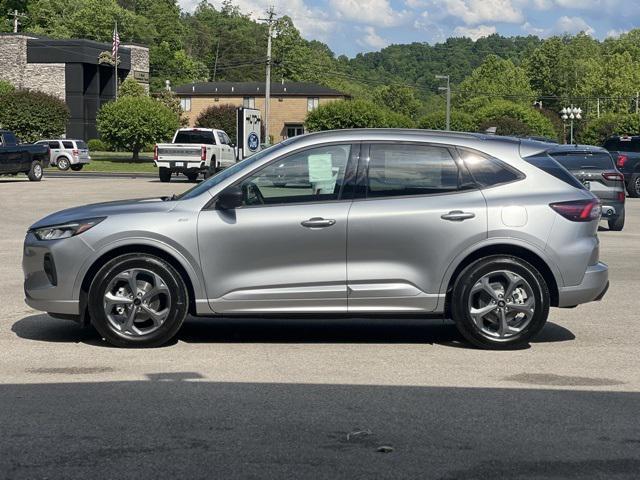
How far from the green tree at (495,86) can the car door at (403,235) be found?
118 m

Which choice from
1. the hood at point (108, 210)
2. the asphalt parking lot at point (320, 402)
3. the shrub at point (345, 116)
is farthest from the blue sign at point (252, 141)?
the shrub at point (345, 116)

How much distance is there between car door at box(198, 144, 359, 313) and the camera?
8.42 meters

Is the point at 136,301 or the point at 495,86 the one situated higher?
the point at 495,86

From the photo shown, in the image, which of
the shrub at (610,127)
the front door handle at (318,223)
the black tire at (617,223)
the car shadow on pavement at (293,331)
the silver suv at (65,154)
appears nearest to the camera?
the front door handle at (318,223)

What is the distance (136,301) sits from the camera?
8.45m

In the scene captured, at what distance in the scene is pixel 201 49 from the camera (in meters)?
190

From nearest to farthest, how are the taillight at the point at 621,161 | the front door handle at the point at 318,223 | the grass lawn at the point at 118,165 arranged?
the front door handle at the point at 318,223
the taillight at the point at 621,161
the grass lawn at the point at 118,165

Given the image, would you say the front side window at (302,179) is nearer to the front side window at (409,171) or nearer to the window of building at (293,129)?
the front side window at (409,171)

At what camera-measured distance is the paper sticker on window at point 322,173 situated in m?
8.58

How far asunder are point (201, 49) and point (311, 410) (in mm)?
188496

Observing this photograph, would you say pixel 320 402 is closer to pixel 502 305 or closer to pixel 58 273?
pixel 502 305

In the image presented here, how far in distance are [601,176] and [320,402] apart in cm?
1471

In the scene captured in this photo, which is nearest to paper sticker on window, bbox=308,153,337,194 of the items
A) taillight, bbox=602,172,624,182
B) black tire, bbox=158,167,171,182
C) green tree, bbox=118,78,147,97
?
taillight, bbox=602,172,624,182

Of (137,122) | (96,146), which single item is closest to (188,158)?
(137,122)
